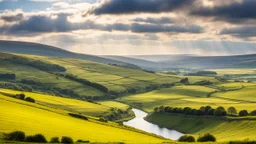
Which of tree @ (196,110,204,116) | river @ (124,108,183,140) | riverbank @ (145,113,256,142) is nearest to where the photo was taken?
riverbank @ (145,113,256,142)

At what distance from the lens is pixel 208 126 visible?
488ft

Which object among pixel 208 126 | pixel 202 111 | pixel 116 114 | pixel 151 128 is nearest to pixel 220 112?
pixel 208 126

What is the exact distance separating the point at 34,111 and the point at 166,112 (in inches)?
4072

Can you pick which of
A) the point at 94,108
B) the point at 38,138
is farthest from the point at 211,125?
the point at 38,138

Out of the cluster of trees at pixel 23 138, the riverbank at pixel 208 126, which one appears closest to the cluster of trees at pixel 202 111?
the riverbank at pixel 208 126

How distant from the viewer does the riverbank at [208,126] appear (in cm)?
12272

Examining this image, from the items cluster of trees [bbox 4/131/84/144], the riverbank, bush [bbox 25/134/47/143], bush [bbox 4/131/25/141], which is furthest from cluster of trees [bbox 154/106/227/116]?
bush [bbox 4/131/25/141]

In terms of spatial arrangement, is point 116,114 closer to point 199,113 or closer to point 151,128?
point 151,128

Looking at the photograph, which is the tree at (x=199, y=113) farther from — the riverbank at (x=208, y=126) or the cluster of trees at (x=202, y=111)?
the riverbank at (x=208, y=126)

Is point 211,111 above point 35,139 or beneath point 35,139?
above

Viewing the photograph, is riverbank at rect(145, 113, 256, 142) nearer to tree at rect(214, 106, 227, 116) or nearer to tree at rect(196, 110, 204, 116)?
tree at rect(196, 110, 204, 116)

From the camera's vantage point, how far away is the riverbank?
12272cm

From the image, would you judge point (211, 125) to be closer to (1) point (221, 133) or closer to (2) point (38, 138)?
(1) point (221, 133)

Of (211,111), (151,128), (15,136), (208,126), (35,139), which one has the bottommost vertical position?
(151,128)
